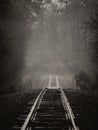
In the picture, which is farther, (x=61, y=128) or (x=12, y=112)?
(x=12, y=112)

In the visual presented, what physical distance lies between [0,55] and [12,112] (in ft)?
33.7

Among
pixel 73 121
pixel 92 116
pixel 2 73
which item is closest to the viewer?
pixel 73 121


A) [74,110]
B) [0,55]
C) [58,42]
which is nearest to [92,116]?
[74,110]

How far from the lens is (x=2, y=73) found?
88.3ft

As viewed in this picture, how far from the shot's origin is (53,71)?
7956cm

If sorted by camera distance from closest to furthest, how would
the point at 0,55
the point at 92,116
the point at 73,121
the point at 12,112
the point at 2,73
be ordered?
the point at 73,121
the point at 92,116
the point at 12,112
the point at 0,55
the point at 2,73

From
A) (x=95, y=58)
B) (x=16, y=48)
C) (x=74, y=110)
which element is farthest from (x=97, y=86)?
(x=74, y=110)

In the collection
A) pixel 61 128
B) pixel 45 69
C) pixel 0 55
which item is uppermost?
pixel 45 69

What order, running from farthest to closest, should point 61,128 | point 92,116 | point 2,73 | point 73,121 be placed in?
point 2,73 → point 92,116 → point 73,121 → point 61,128

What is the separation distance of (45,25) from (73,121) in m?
111

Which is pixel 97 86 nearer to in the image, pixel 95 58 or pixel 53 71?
pixel 95 58

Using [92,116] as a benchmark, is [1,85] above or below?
above

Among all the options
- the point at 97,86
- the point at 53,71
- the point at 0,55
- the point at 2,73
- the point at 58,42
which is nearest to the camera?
the point at 0,55

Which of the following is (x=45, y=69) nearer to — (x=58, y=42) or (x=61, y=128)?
(x=58, y=42)
